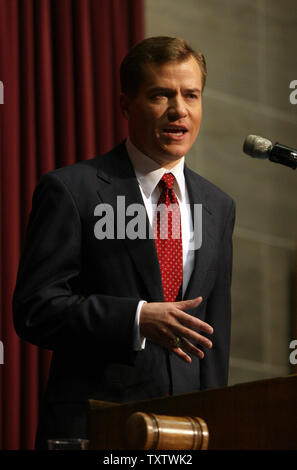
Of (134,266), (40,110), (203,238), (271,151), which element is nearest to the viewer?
(271,151)

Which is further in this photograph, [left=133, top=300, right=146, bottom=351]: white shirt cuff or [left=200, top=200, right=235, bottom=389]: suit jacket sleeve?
[left=200, top=200, right=235, bottom=389]: suit jacket sleeve

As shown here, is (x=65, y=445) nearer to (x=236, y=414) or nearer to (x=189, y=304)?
(x=236, y=414)

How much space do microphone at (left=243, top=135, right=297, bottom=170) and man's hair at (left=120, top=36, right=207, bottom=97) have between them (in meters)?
0.47

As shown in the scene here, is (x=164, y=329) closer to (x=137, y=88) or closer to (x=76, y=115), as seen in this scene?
(x=137, y=88)

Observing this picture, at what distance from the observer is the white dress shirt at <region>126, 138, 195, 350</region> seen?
93.8 inches

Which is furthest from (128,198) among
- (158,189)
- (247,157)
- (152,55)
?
(247,157)

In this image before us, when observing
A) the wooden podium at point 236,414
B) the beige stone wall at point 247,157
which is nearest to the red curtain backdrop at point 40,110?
the beige stone wall at point 247,157

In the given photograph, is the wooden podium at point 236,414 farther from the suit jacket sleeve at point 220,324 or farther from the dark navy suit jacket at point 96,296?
the suit jacket sleeve at point 220,324

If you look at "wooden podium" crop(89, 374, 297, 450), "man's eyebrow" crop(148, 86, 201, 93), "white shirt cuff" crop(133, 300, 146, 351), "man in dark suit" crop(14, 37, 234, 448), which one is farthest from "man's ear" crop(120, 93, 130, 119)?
"wooden podium" crop(89, 374, 297, 450)

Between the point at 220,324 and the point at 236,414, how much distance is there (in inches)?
33.5

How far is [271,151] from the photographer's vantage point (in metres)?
2.06

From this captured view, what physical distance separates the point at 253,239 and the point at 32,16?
1383 mm

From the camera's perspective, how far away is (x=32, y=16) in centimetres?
337

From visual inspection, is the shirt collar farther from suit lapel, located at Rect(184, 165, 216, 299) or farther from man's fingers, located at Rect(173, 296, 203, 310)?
man's fingers, located at Rect(173, 296, 203, 310)
